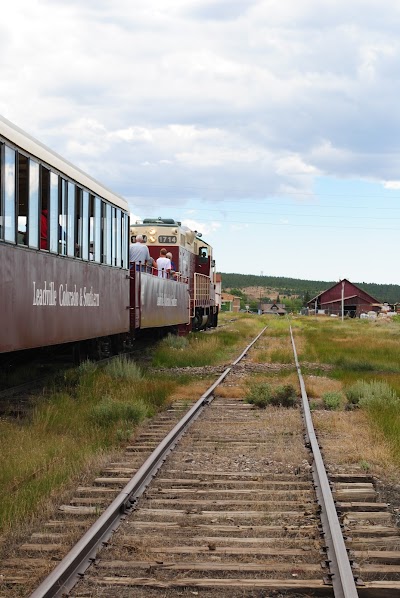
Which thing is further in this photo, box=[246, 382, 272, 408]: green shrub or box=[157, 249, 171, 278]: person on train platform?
box=[157, 249, 171, 278]: person on train platform

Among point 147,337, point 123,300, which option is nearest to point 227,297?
point 147,337

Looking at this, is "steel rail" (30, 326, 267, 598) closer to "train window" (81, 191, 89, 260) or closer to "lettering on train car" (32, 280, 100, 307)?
"lettering on train car" (32, 280, 100, 307)

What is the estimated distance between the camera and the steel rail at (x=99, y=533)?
4.65 metres

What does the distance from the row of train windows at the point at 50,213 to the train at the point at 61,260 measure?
12mm

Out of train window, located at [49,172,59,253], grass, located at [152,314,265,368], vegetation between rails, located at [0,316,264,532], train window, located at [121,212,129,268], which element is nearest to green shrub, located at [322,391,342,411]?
vegetation between rails, located at [0,316,264,532]

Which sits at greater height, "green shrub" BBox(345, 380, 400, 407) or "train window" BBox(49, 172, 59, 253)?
"train window" BBox(49, 172, 59, 253)

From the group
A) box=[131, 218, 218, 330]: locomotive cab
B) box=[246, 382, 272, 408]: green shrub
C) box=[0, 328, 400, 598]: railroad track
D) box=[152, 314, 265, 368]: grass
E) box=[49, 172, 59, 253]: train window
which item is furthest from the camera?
box=[131, 218, 218, 330]: locomotive cab

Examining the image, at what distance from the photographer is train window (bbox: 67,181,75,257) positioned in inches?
498

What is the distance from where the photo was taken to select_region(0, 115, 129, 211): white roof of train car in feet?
32.1

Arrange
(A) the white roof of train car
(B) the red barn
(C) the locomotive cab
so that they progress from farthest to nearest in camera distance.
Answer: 1. (B) the red barn
2. (C) the locomotive cab
3. (A) the white roof of train car

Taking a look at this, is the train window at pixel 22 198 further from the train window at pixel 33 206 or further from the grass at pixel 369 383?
the grass at pixel 369 383

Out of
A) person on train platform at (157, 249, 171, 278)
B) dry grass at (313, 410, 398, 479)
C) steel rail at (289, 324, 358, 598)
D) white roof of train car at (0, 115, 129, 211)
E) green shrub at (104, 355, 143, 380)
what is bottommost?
dry grass at (313, 410, 398, 479)

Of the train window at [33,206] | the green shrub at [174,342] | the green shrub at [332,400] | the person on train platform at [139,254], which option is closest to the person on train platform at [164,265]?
the green shrub at [174,342]

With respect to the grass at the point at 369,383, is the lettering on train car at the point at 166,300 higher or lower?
higher
